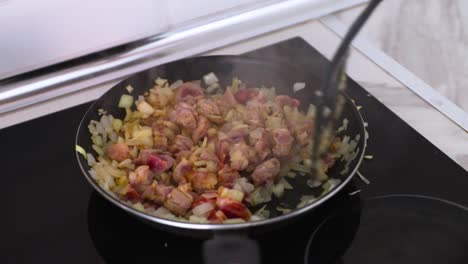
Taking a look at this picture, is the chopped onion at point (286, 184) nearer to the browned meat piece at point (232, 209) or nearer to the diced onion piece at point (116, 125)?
A: the browned meat piece at point (232, 209)

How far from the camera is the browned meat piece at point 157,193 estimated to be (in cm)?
80

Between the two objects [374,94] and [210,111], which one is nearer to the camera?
[210,111]

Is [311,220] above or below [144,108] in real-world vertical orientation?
below

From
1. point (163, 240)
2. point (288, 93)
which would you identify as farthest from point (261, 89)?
point (163, 240)

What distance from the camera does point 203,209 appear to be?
2.57 feet

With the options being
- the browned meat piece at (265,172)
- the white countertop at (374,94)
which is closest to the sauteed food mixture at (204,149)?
the browned meat piece at (265,172)

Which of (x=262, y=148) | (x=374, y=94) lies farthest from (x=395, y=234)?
(x=374, y=94)

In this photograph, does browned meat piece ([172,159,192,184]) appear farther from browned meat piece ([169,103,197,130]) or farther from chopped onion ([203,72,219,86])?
chopped onion ([203,72,219,86])

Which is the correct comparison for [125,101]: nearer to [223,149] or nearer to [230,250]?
[223,149]

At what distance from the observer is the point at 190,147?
2.94 ft

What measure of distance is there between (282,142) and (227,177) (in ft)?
0.34

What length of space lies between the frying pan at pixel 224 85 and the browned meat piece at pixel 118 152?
32 millimetres

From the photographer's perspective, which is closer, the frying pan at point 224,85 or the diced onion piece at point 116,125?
the frying pan at point 224,85

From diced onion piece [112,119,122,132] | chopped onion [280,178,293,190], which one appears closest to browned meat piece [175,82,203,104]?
diced onion piece [112,119,122,132]
